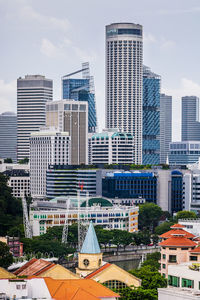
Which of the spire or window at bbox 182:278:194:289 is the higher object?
the spire

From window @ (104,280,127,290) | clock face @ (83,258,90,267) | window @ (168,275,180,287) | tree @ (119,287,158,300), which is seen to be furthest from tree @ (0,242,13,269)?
window @ (168,275,180,287)

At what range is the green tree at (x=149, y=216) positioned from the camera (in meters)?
178

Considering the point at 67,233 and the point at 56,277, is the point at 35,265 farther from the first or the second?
the point at 67,233

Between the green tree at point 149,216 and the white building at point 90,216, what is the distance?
3437 millimetres

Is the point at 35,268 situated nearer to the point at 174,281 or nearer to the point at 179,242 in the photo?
the point at 179,242

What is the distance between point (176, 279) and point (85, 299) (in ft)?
22.8

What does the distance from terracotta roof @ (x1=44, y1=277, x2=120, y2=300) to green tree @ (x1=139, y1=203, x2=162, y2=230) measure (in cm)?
11277

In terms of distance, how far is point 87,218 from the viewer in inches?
6255

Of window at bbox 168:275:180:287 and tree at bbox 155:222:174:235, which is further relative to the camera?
tree at bbox 155:222:174:235

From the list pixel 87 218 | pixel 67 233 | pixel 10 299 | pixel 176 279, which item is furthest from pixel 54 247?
pixel 10 299

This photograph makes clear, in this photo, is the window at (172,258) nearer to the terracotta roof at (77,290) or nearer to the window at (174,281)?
the terracotta roof at (77,290)

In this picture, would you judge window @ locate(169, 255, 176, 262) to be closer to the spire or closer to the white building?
the spire

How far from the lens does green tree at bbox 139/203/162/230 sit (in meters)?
178

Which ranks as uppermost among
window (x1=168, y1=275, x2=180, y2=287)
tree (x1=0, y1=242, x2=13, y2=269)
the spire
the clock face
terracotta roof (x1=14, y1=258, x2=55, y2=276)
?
the spire
